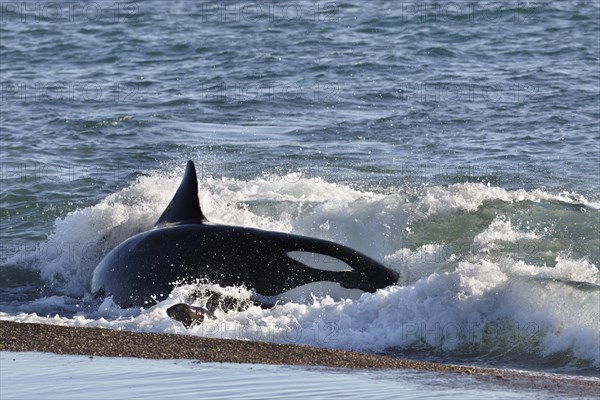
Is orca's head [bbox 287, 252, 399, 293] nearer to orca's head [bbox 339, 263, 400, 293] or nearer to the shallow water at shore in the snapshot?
orca's head [bbox 339, 263, 400, 293]

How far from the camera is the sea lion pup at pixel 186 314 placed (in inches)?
467

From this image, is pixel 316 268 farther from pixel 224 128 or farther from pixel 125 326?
pixel 224 128

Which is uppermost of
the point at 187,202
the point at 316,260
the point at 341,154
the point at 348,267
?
the point at 187,202

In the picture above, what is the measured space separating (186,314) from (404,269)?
11.7 ft

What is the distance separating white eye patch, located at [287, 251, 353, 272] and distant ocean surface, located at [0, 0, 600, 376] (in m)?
0.35

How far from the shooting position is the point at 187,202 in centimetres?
1273

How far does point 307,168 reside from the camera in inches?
774

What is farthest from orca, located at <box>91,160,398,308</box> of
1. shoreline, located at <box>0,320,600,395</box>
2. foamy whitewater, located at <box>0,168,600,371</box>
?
shoreline, located at <box>0,320,600,395</box>

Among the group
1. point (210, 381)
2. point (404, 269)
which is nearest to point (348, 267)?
point (404, 269)

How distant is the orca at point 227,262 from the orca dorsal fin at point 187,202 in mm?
11

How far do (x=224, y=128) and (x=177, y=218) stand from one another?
10325 mm

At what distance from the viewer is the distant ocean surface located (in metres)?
12.1

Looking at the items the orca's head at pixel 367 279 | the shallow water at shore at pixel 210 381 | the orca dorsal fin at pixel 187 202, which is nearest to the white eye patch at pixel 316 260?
the orca's head at pixel 367 279

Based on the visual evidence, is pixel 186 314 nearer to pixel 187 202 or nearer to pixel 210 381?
pixel 187 202
